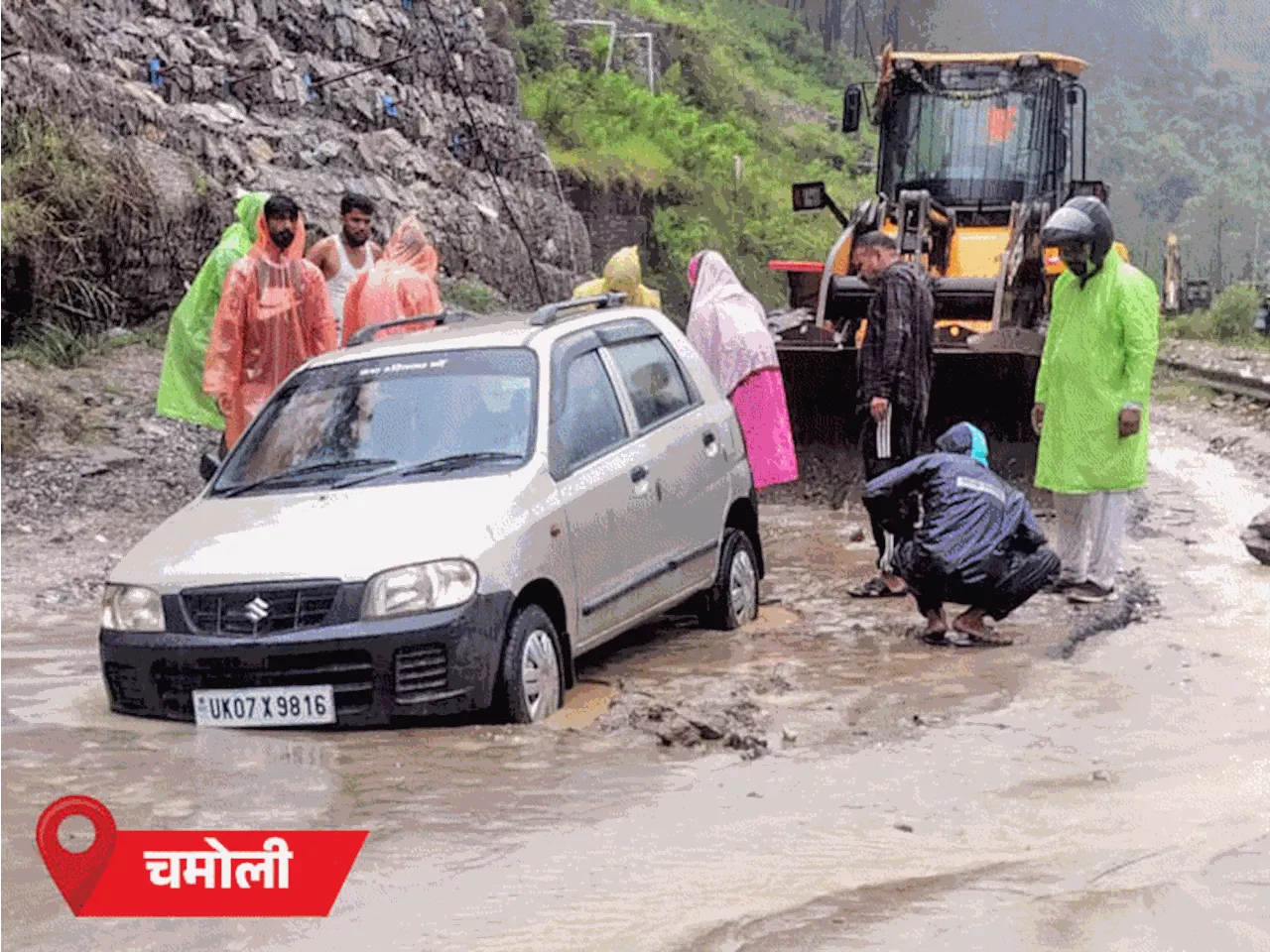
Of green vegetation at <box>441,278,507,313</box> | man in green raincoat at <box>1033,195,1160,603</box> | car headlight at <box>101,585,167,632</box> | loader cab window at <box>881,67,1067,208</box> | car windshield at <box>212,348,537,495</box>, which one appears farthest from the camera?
green vegetation at <box>441,278,507,313</box>

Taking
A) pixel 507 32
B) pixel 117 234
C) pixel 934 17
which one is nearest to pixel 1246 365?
pixel 507 32

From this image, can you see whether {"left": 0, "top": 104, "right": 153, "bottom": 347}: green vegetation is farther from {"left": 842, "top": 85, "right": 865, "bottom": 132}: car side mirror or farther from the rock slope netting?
{"left": 842, "top": 85, "right": 865, "bottom": 132}: car side mirror

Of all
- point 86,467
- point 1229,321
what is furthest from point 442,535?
point 1229,321

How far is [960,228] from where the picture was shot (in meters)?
16.0

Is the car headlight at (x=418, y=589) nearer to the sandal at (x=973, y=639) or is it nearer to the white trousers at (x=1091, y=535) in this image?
the sandal at (x=973, y=639)

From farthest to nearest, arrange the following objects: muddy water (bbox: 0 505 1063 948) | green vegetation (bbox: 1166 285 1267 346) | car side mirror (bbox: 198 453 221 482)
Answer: green vegetation (bbox: 1166 285 1267 346) < car side mirror (bbox: 198 453 221 482) < muddy water (bbox: 0 505 1063 948)

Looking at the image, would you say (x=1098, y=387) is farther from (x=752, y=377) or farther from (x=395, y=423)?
(x=395, y=423)

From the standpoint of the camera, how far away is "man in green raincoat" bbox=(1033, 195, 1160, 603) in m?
9.68

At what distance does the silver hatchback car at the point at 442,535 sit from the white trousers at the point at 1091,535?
1866mm

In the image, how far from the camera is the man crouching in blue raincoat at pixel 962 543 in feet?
28.1

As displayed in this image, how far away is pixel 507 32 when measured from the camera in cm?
3019

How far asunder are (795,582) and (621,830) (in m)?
5.14

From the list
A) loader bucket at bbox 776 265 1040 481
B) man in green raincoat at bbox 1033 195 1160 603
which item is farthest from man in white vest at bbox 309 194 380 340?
man in green raincoat at bbox 1033 195 1160 603

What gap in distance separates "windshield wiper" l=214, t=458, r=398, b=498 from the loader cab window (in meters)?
10.0
